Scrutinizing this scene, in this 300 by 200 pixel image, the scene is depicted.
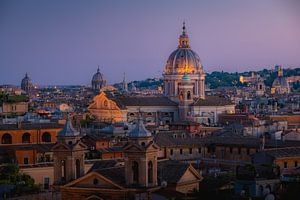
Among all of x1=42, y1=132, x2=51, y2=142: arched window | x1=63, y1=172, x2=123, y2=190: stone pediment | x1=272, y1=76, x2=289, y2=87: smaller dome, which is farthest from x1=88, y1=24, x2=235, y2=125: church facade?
x1=272, y1=76, x2=289, y2=87: smaller dome

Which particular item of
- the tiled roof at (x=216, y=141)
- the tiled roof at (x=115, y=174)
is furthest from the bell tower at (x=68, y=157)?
the tiled roof at (x=216, y=141)

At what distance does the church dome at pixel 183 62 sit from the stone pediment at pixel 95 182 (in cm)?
5755

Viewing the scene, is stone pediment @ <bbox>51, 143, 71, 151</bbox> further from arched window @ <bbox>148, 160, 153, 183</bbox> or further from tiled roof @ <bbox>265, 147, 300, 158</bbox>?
tiled roof @ <bbox>265, 147, 300, 158</bbox>

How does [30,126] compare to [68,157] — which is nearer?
[68,157]

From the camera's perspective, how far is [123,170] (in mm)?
25078

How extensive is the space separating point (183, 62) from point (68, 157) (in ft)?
188

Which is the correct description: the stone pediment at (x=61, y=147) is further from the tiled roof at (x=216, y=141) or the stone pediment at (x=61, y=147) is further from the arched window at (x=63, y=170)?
the tiled roof at (x=216, y=141)

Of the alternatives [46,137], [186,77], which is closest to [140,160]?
[46,137]

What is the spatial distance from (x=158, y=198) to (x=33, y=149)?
1609cm

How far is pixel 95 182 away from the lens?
24.2 m

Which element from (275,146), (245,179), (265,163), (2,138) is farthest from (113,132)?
(245,179)

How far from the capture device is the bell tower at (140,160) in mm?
23719

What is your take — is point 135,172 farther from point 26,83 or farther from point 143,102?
point 26,83

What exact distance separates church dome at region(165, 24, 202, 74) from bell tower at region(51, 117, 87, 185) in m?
56.5
